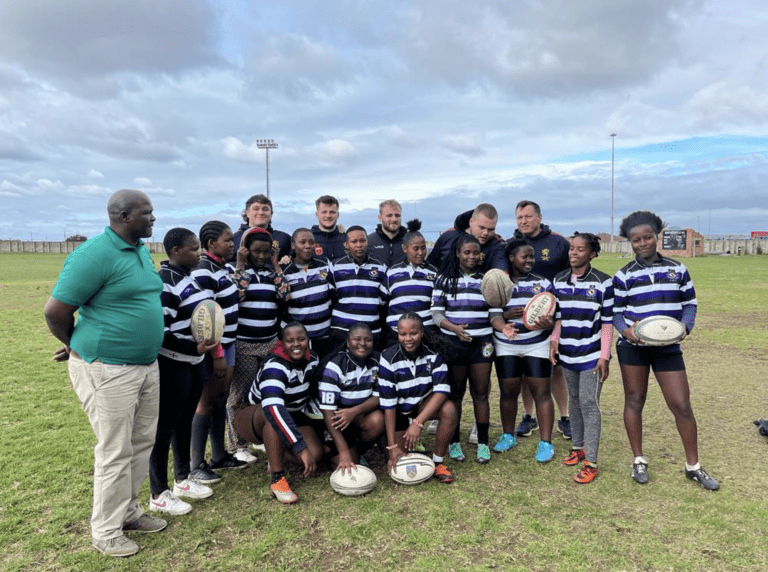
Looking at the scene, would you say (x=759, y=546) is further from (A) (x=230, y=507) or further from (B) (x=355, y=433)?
(A) (x=230, y=507)

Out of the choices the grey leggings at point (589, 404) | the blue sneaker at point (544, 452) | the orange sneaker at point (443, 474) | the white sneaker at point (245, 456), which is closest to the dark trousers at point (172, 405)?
the white sneaker at point (245, 456)

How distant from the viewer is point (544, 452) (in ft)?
16.1

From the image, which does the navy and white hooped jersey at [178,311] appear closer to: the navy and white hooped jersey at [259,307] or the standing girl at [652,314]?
the navy and white hooped jersey at [259,307]

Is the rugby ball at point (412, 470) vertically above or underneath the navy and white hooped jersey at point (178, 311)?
underneath

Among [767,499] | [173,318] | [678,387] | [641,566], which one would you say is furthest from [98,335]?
[767,499]

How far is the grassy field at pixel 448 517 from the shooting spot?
133 inches

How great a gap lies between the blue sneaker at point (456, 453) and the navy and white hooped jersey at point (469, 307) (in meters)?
1.02

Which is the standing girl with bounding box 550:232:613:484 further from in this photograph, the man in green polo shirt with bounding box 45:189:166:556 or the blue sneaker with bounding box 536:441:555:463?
the man in green polo shirt with bounding box 45:189:166:556

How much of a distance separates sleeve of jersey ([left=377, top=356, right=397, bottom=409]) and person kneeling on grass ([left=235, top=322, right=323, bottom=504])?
560 mm

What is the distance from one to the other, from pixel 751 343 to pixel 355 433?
9.18m

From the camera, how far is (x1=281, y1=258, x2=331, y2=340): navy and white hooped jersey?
486cm

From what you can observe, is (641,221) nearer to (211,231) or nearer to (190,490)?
(211,231)

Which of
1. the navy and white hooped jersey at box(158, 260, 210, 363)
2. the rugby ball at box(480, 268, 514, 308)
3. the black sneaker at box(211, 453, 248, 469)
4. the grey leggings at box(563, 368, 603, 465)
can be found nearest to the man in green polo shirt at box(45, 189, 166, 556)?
the navy and white hooped jersey at box(158, 260, 210, 363)

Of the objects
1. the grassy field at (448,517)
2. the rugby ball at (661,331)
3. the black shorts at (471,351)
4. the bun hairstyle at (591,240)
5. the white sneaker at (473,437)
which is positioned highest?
the bun hairstyle at (591,240)
